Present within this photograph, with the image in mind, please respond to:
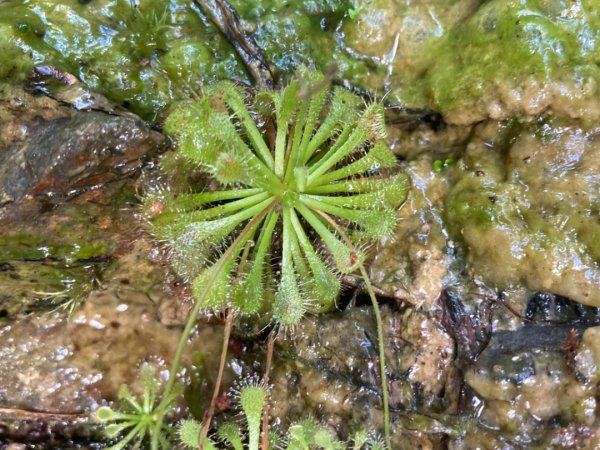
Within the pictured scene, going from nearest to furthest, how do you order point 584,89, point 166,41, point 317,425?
point 584,89 → point 317,425 → point 166,41

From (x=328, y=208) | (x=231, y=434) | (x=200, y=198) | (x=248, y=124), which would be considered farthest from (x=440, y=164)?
(x=231, y=434)

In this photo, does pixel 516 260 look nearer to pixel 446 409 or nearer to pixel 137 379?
pixel 446 409

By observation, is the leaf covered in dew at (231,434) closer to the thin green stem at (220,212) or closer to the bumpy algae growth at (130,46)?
the thin green stem at (220,212)

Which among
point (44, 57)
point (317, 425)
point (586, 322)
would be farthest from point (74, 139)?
point (586, 322)

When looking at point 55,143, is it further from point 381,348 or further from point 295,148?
point 381,348

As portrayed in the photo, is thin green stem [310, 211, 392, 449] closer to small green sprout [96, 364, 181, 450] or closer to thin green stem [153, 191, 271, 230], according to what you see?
thin green stem [153, 191, 271, 230]

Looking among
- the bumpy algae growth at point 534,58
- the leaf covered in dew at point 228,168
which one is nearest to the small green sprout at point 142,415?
the leaf covered in dew at point 228,168
